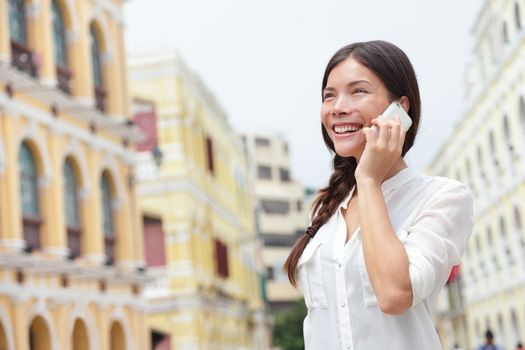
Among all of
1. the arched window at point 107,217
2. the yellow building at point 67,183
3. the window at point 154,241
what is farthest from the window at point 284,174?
the arched window at point 107,217

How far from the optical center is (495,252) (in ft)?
118

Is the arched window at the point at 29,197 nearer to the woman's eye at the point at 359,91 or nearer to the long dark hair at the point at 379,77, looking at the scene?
the long dark hair at the point at 379,77

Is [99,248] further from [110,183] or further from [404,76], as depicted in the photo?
[404,76]

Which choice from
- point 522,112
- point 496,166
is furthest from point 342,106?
point 496,166

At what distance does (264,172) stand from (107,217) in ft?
164

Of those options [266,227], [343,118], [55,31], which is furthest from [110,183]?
[266,227]

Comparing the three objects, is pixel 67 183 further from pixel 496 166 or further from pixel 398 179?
pixel 398 179

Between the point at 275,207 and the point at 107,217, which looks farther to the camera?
the point at 275,207

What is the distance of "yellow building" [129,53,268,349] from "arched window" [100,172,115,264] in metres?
7.45

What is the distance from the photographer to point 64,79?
20594 mm

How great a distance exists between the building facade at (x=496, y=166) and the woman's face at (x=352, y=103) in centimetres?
2513

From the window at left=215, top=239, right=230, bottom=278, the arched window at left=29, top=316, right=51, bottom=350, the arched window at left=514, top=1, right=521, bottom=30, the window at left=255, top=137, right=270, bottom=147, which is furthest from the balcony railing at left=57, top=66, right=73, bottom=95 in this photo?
the window at left=255, top=137, right=270, bottom=147

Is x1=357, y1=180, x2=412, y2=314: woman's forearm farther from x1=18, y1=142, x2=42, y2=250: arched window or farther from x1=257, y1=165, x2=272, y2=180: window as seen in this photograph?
x1=257, y1=165, x2=272, y2=180: window

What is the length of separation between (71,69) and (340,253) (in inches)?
754
